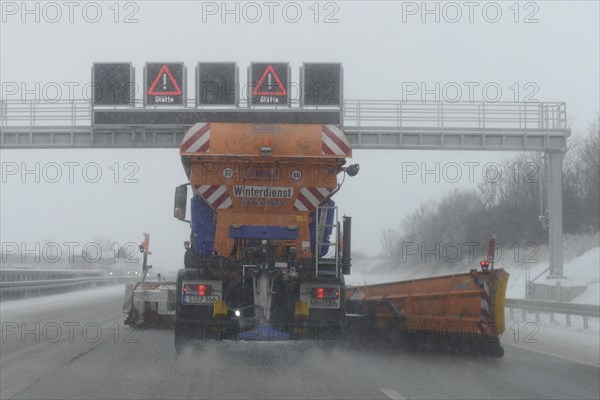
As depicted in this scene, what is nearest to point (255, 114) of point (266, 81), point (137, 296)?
point (266, 81)

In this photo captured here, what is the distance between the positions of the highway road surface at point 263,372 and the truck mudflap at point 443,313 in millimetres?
424

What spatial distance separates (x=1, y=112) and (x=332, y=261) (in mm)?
16916

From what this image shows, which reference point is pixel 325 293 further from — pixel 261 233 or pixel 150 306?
pixel 150 306

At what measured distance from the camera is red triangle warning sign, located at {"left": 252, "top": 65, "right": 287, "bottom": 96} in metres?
23.0

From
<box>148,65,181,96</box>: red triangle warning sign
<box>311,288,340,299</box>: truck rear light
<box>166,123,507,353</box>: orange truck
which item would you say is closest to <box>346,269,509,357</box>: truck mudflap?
<box>166,123,507,353</box>: orange truck

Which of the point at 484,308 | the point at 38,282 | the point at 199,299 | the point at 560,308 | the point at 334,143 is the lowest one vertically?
the point at 38,282

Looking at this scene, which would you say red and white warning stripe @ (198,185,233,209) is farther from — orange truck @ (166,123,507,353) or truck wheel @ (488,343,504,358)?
truck wheel @ (488,343,504,358)

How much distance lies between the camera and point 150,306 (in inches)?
591

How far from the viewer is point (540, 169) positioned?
2869cm

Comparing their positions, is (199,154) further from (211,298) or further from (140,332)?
(140,332)

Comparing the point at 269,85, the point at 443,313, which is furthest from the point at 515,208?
the point at 443,313

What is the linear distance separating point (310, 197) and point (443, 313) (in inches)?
150

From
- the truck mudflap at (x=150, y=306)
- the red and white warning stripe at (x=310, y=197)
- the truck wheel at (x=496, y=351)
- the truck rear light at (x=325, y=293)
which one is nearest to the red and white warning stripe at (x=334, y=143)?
the red and white warning stripe at (x=310, y=197)

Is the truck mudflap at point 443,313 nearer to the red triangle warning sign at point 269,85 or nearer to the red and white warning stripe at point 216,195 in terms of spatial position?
the red and white warning stripe at point 216,195
